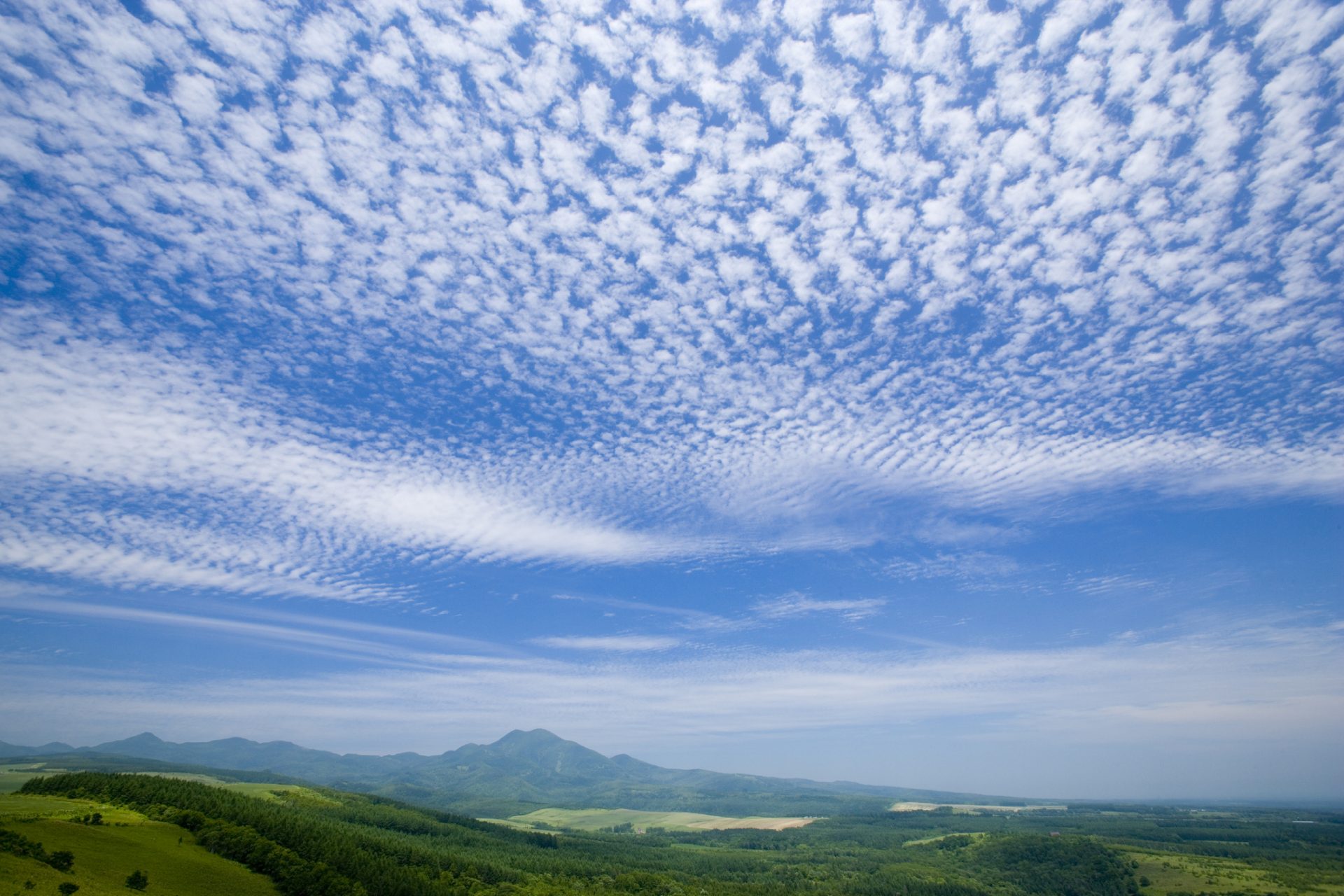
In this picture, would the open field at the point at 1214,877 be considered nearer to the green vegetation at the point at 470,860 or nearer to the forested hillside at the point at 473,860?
the green vegetation at the point at 470,860

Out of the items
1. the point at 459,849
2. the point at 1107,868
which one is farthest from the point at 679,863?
the point at 1107,868

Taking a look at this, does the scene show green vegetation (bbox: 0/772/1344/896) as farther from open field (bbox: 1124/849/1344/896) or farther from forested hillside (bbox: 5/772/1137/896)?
open field (bbox: 1124/849/1344/896)

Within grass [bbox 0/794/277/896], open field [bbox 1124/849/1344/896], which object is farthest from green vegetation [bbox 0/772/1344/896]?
open field [bbox 1124/849/1344/896]

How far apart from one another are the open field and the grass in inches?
7655

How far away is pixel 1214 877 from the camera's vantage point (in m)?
149

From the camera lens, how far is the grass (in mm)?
51406

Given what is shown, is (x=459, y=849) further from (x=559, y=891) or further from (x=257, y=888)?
(x=257, y=888)

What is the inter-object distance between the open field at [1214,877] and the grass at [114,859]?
638 ft

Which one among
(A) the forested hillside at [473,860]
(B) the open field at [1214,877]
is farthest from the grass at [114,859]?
(B) the open field at [1214,877]

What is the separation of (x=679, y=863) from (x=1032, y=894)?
97.4m

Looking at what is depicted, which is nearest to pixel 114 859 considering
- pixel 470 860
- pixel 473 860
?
pixel 470 860

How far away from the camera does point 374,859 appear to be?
341 feet

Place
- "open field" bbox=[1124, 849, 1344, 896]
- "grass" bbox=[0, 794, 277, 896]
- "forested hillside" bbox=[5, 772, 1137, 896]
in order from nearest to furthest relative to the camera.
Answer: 1. "grass" bbox=[0, 794, 277, 896]
2. "forested hillside" bbox=[5, 772, 1137, 896]
3. "open field" bbox=[1124, 849, 1344, 896]

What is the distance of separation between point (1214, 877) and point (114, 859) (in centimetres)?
22427
